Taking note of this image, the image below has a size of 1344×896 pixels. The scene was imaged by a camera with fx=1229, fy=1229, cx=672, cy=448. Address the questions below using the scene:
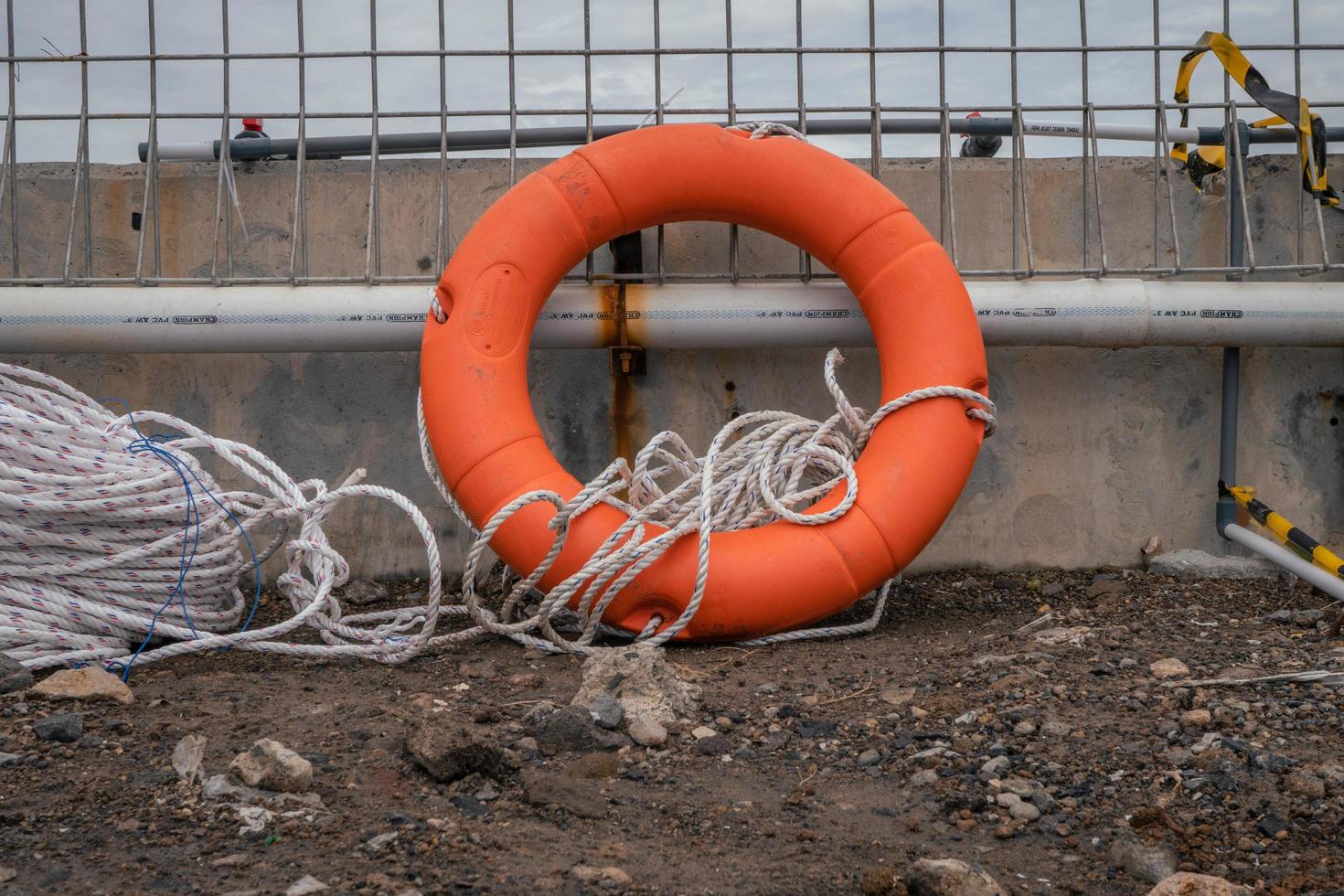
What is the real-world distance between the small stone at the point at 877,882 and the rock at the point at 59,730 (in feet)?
3.63

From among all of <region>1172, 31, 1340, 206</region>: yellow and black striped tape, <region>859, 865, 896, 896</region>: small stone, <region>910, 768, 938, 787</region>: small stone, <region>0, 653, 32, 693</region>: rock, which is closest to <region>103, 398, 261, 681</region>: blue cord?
<region>0, 653, 32, 693</region>: rock

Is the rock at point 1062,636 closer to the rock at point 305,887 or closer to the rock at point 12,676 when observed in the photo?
the rock at point 305,887

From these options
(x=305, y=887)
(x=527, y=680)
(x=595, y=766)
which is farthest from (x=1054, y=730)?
(x=305, y=887)

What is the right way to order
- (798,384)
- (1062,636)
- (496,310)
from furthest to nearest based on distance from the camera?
(798,384), (496,310), (1062,636)

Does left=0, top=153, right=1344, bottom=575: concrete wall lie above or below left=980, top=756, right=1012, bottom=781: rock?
above

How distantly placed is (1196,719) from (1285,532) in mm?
1209

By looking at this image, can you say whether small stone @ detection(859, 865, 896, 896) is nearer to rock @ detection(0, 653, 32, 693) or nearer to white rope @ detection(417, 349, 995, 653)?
white rope @ detection(417, 349, 995, 653)

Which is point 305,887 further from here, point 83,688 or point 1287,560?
point 1287,560

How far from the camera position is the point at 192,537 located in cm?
225

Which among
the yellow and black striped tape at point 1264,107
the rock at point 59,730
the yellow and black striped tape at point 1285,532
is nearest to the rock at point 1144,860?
the rock at point 59,730

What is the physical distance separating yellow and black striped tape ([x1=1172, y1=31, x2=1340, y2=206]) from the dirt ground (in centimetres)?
121

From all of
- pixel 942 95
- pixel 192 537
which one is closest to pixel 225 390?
pixel 192 537

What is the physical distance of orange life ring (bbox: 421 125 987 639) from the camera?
2.27 m

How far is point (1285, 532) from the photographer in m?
2.72
